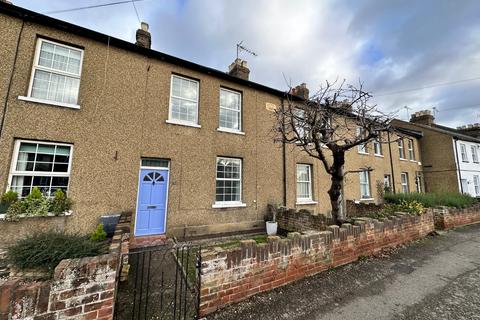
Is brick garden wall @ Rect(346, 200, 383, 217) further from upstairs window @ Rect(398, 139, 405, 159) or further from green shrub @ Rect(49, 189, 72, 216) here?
green shrub @ Rect(49, 189, 72, 216)

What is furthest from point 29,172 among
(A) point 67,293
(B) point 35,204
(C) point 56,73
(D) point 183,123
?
(A) point 67,293

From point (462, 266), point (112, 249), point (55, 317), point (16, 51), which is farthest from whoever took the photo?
point (16, 51)

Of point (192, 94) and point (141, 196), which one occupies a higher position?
point (192, 94)

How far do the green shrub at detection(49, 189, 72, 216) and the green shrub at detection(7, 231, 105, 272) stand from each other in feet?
9.72

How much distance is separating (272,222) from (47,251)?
7.08m

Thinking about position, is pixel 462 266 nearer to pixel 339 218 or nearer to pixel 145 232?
pixel 339 218

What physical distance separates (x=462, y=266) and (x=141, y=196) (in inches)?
352

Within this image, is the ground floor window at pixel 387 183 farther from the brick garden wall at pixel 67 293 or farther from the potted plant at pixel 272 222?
the brick garden wall at pixel 67 293

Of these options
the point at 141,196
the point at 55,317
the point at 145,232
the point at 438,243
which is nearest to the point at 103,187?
the point at 141,196

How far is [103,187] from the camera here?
651 centimetres

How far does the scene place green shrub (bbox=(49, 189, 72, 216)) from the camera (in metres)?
5.79

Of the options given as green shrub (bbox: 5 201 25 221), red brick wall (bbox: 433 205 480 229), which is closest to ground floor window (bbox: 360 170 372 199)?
red brick wall (bbox: 433 205 480 229)

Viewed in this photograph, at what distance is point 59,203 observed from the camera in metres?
5.87

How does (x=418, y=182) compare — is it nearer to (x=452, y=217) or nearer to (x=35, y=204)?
(x=452, y=217)
